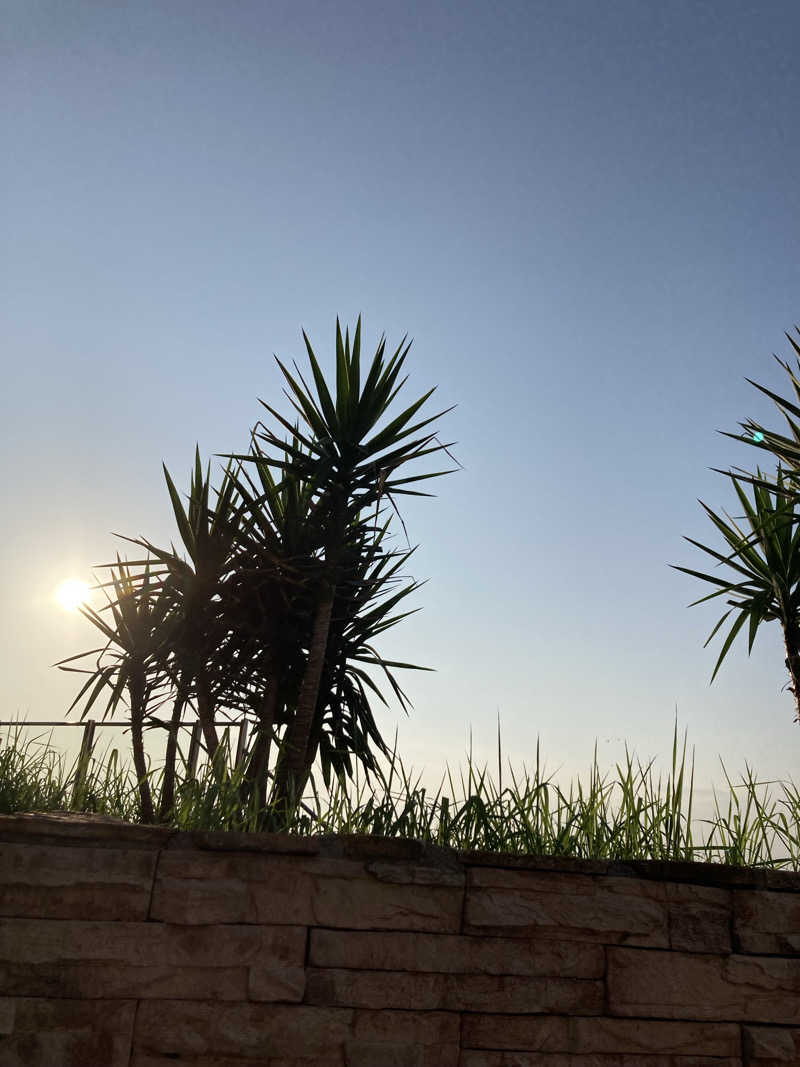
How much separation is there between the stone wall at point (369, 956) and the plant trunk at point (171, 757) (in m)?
1.16

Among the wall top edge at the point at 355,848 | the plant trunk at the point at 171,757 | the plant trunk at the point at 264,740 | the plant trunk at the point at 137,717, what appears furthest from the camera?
the plant trunk at the point at 137,717

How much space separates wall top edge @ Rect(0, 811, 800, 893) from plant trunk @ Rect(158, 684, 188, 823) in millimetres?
1074

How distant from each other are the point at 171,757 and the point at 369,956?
3176 millimetres

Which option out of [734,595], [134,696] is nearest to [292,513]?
[134,696]

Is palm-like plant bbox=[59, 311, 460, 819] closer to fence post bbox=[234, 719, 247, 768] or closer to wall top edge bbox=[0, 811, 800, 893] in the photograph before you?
fence post bbox=[234, 719, 247, 768]

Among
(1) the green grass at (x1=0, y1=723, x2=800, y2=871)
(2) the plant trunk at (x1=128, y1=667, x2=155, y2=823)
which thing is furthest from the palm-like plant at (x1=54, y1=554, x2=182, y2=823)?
(1) the green grass at (x1=0, y1=723, x2=800, y2=871)

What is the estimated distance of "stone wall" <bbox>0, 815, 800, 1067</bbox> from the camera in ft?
8.46

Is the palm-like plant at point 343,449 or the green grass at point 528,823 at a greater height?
the palm-like plant at point 343,449

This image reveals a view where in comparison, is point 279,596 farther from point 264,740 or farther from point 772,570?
point 772,570

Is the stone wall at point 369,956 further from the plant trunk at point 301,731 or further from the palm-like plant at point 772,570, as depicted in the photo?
the palm-like plant at point 772,570

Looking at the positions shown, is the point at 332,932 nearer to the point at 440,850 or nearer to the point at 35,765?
the point at 440,850

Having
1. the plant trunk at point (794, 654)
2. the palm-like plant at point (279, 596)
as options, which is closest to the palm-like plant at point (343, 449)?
the palm-like plant at point (279, 596)

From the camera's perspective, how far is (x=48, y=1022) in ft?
8.33

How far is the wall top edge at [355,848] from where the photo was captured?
2.74 meters
